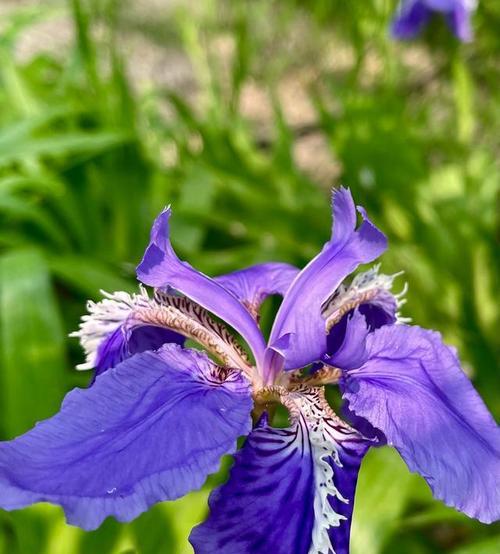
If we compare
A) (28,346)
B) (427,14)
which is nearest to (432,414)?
→ (28,346)

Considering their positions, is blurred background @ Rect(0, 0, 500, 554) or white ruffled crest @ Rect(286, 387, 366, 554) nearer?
white ruffled crest @ Rect(286, 387, 366, 554)

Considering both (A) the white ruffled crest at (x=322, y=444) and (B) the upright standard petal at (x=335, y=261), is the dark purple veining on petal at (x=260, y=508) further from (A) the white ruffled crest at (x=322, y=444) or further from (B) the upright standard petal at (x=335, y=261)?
(B) the upright standard petal at (x=335, y=261)

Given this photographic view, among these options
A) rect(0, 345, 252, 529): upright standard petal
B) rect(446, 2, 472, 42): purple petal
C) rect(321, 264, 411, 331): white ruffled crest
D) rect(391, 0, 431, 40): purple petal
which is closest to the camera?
rect(0, 345, 252, 529): upright standard petal

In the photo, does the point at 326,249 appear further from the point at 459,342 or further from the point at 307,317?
the point at 459,342

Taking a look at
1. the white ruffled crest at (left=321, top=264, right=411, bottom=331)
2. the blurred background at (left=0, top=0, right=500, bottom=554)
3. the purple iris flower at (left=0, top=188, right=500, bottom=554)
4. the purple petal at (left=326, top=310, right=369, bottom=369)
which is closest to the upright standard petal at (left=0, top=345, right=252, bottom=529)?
the purple iris flower at (left=0, top=188, right=500, bottom=554)

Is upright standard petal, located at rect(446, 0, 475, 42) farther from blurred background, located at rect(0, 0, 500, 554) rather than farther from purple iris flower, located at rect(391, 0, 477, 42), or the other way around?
blurred background, located at rect(0, 0, 500, 554)

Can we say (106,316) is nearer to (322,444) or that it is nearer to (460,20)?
(322,444)
